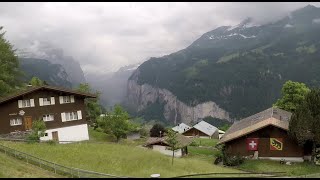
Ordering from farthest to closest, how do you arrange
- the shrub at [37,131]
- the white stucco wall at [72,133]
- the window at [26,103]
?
1. the white stucco wall at [72,133]
2. the window at [26,103]
3. the shrub at [37,131]

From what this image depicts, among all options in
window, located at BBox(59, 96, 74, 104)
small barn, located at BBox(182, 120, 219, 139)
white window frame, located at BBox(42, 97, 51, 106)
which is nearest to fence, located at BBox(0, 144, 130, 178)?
Result: white window frame, located at BBox(42, 97, 51, 106)

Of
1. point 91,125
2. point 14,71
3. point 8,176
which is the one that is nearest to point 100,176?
point 8,176

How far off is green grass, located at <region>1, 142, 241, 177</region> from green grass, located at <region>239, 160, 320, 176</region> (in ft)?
29.2

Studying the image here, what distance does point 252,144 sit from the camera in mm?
54000

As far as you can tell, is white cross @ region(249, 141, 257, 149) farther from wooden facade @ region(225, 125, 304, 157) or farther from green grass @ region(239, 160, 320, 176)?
green grass @ region(239, 160, 320, 176)

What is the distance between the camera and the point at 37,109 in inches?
2181

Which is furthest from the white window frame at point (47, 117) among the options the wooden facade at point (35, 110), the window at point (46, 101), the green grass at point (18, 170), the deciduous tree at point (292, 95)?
the deciduous tree at point (292, 95)

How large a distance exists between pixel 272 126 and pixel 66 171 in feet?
97.9

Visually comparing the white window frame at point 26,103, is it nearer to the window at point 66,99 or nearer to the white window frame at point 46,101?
the white window frame at point 46,101

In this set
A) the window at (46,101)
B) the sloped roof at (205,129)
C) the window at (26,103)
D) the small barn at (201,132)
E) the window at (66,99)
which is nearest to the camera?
the window at (26,103)

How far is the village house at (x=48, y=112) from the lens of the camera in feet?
178

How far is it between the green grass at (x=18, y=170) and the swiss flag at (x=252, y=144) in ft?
95.6

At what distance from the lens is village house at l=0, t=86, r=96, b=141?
54159 mm

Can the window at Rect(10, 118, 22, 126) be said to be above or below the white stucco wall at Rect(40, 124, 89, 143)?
above
